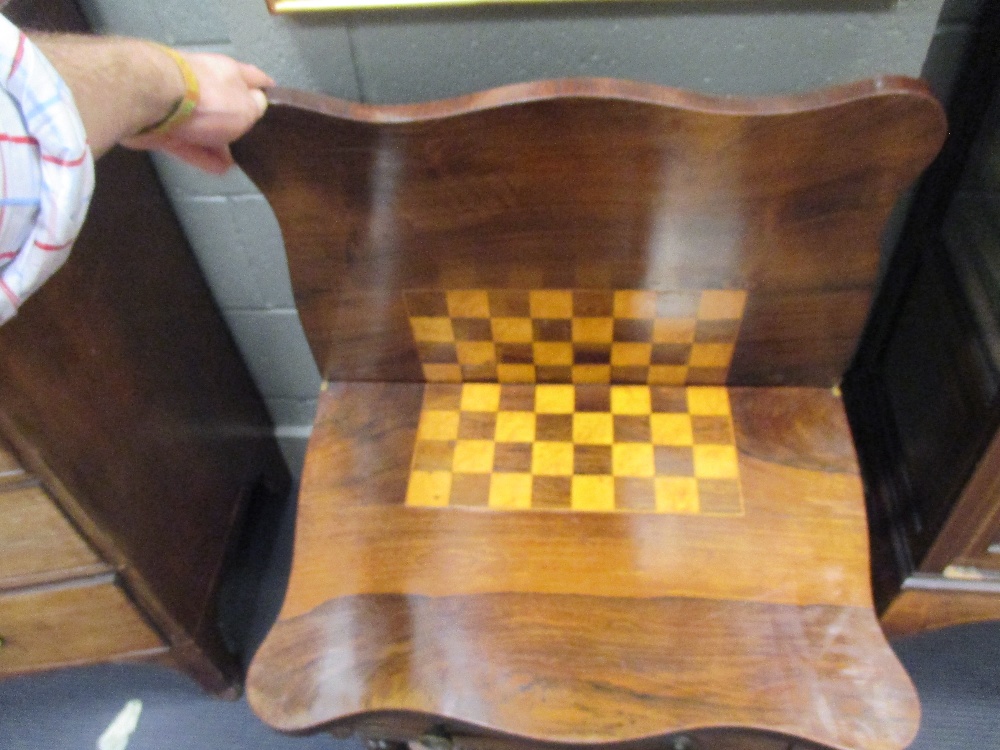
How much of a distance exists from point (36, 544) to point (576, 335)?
0.72m

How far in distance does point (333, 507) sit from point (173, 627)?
1.32 ft

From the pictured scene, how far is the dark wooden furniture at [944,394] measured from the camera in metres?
0.90

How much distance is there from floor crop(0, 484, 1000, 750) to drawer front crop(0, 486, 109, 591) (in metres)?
0.40

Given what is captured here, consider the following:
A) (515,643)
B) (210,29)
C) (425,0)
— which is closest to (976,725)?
(515,643)

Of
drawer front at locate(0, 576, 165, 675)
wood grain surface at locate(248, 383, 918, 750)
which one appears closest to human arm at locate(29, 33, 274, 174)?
wood grain surface at locate(248, 383, 918, 750)

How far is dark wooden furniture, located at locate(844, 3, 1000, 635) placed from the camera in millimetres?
899

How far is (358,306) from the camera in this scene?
93cm

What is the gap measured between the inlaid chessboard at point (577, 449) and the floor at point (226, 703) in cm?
63

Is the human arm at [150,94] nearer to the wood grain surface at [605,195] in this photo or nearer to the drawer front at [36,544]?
the wood grain surface at [605,195]

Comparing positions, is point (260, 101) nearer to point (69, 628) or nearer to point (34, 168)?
point (34, 168)

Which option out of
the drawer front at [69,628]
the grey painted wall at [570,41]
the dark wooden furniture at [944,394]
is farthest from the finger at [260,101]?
the dark wooden furniture at [944,394]

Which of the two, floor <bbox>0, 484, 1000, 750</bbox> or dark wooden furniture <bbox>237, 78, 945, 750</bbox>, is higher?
dark wooden furniture <bbox>237, 78, 945, 750</bbox>

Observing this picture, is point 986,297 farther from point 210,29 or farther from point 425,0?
point 210,29

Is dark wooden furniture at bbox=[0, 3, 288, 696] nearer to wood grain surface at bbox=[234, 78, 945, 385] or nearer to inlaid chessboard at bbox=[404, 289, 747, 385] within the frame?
wood grain surface at bbox=[234, 78, 945, 385]
